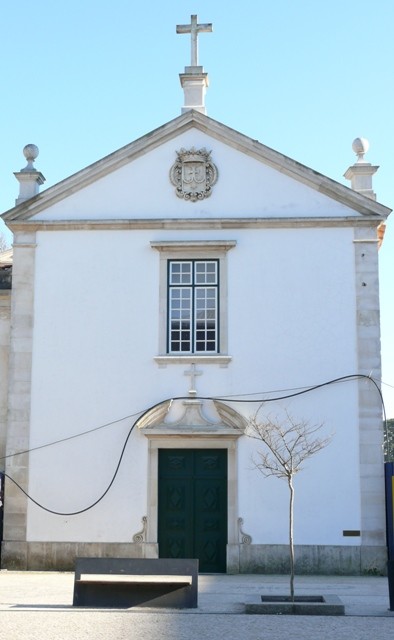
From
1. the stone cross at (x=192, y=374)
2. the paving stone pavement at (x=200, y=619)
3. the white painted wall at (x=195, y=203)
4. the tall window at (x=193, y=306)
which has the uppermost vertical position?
the white painted wall at (x=195, y=203)

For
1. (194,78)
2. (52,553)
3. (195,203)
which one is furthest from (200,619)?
(194,78)

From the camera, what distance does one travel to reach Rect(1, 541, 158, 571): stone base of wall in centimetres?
1620

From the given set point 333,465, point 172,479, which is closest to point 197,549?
point 172,479

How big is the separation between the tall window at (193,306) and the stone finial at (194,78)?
3.08 metres

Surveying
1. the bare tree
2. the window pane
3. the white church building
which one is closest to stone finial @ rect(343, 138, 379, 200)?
the white church building

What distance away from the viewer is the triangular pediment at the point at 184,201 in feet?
56.2

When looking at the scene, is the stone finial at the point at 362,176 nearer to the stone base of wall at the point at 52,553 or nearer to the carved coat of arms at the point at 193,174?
the carved coat of arms at the point at 193,174

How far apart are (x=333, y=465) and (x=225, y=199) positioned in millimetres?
5131

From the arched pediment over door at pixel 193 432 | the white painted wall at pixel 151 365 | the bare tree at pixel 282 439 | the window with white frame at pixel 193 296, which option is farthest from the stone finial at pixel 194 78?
A: the bare tree at pixel 282 439

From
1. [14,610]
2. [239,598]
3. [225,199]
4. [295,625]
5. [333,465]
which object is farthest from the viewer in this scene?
[225,199]

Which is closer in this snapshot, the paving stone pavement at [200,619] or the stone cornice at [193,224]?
the paving stone pavement at [200,619]

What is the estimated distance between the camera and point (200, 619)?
10.6 meters

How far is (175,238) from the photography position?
17.1 m

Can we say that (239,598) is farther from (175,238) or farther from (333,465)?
(175,238)
